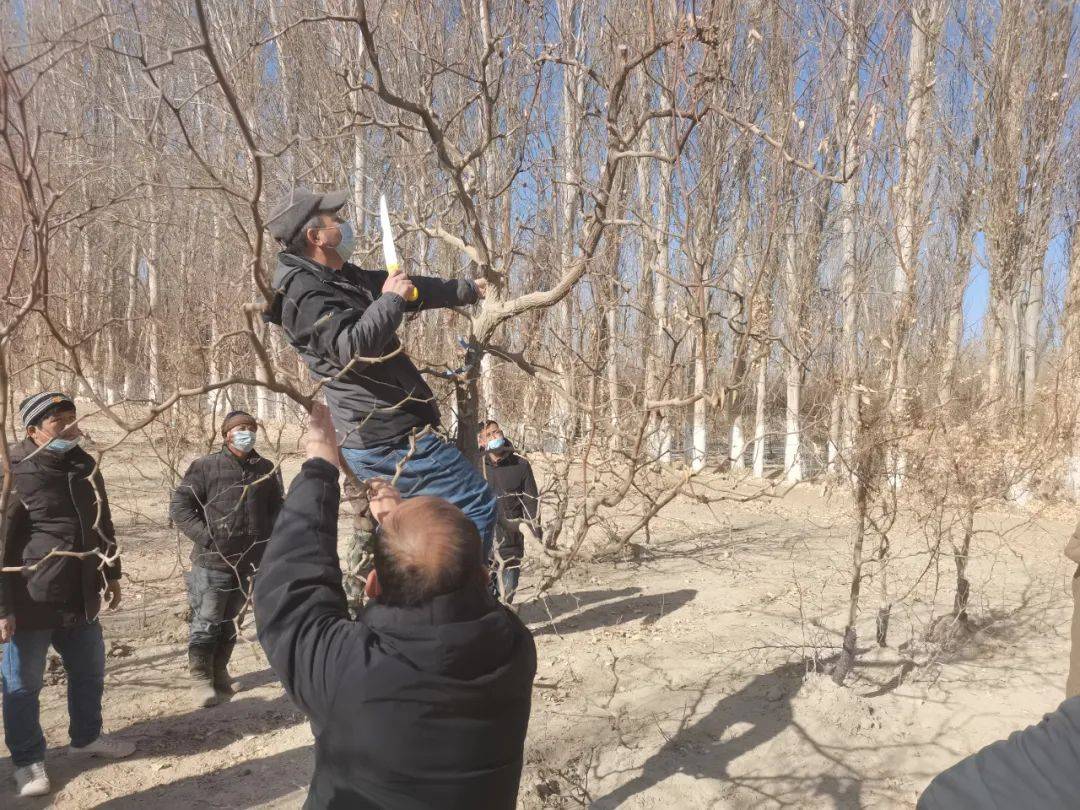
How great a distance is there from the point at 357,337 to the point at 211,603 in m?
3.16

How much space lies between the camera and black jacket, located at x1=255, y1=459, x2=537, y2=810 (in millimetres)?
1380

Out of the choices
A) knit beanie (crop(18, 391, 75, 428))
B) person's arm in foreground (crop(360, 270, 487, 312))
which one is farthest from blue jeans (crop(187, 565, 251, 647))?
person's arm in foreground (crop(360, 270, 487, 312))

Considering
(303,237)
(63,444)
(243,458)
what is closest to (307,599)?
(303,237)

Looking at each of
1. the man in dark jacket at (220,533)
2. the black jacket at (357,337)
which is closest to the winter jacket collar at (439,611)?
the black jacket at (357,337)

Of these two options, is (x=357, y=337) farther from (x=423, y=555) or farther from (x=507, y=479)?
(x=507, y=479)

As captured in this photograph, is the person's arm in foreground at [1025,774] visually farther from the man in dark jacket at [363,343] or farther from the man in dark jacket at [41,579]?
the man in dark jacket at [41,579]

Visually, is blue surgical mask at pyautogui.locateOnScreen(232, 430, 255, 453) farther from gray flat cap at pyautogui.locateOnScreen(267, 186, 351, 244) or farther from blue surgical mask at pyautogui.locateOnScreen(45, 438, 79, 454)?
gray flat cap at pyautogui.locateOnScreen(267, 186, 351, 244)

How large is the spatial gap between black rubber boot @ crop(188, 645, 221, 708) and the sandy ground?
0.09 metres

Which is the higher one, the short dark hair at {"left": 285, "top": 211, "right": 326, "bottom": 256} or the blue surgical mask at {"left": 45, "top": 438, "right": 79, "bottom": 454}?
the short dark hair at {"left": 285, "top": 211, "right": 326, "bottom": 256}

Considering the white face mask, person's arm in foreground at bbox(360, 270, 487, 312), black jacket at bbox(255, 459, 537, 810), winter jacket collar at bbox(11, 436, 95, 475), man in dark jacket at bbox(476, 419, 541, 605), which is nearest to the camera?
black jacket at bbox(255, 459, 537, 810)

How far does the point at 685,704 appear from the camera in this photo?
445cm

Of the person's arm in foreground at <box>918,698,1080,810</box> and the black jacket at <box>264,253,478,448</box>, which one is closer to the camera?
the person's arm in foreground at <box>918,698,1080,810</box>

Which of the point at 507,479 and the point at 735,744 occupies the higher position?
the point at 507,479

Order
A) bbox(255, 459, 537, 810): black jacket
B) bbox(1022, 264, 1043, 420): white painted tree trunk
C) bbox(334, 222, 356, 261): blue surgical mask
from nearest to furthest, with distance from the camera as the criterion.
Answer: bbox(255, 459, 537, 810): black jacket < bbox(334, 222, 356, 261): blue surgical mask < bbox(1022, 264, 1043, 420): white painted tree trunk
